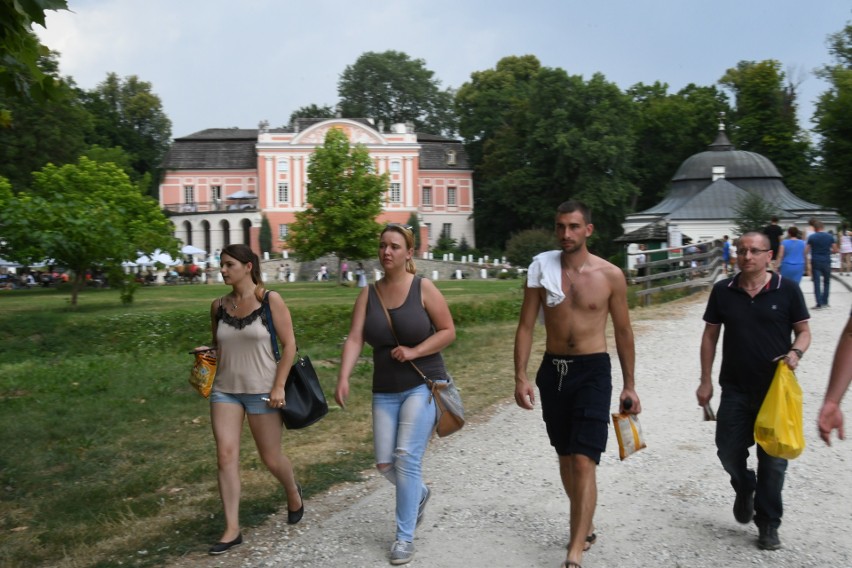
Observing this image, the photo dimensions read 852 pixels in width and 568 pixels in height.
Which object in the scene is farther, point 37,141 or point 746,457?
point 37,141

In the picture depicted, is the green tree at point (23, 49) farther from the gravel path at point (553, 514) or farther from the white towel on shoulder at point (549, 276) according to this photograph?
the gravel path at point (553, 514)

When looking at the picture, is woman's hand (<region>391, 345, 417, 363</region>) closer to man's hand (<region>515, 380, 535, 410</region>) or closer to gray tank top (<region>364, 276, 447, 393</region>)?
gray tank top (<region>364, 276, 447, 393</region>)

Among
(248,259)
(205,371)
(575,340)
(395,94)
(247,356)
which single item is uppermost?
(395,94)

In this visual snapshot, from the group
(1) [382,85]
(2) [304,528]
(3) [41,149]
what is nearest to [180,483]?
(2) [304,528]

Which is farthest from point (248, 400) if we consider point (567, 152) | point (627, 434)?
point (567, 152)

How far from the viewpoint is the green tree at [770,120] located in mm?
72188

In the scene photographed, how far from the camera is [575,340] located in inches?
220

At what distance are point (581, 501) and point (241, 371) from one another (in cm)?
220

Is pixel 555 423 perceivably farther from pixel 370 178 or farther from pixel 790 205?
pixel 790 205

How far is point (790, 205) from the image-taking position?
192ft

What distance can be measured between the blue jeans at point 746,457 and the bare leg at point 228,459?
2941 millimetres

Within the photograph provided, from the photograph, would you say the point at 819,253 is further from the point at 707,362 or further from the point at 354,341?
the point at 354,341

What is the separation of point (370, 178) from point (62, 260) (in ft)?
93.9

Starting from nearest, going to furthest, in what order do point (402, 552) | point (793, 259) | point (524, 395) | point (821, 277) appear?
point (402, 552) → point (524, 395) → point (793, 259) → point (821, 277)
